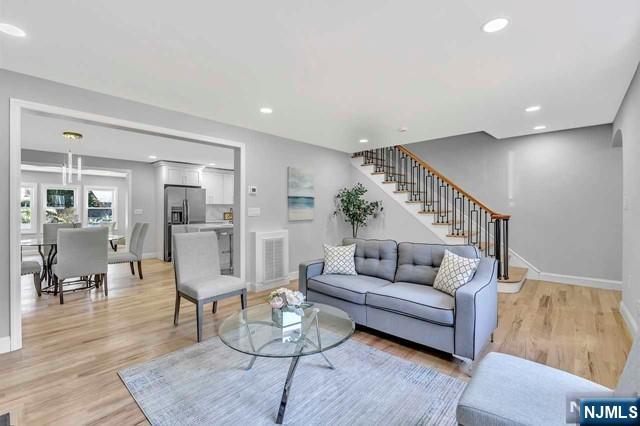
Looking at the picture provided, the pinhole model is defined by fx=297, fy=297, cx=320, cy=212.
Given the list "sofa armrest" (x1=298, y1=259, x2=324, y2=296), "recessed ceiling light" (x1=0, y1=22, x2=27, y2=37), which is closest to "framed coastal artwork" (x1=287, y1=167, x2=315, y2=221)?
"sofa armrest" (x1=298, y1=259, x2=324, y2=296)

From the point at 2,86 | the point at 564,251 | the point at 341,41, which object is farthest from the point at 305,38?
the point at 564,251

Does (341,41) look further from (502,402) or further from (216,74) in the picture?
(502,402)

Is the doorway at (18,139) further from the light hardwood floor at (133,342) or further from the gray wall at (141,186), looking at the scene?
the gray wall at (141,186)

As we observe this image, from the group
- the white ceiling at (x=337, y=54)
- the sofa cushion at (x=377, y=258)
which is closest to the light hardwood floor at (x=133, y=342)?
the sofa cushion at (x=377, y=258)

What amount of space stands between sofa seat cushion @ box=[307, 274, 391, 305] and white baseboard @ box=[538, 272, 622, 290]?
3646mm

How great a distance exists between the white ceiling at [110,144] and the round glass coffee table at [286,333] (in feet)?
11.2

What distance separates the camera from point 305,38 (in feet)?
6.79

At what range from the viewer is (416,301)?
2.54 metres

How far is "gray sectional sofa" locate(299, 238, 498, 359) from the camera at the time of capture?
90.4 inches

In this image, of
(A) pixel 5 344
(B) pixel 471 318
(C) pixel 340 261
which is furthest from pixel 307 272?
(A) pixel 5 344

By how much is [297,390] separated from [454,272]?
1.64 metres

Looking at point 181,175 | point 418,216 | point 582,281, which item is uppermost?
point 181,175

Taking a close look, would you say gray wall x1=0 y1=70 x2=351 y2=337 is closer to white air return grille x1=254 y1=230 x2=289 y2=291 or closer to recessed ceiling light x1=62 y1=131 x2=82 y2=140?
white air return grille x1=254 y1=230 x2=289 y2=291

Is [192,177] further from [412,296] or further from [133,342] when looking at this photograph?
[412,296]
